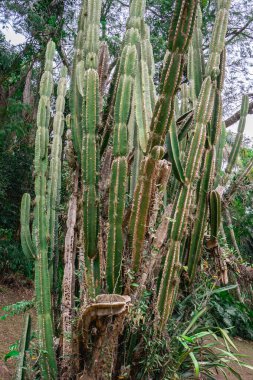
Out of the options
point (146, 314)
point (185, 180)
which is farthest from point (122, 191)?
point (146, 314)

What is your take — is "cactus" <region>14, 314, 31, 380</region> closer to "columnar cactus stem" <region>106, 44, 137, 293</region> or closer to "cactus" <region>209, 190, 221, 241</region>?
"columnar cactus stem" <region>106, 44, 137, 293</region>

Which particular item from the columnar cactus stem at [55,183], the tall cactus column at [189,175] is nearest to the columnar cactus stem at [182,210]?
the tall cactus column at [189,175]

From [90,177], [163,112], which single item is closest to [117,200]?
[90,177]

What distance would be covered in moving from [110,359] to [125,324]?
257 millimetres

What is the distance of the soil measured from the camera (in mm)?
4715

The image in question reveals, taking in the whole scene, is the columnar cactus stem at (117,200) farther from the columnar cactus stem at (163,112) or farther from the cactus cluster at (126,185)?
the columnar cactus stem at (163,112)

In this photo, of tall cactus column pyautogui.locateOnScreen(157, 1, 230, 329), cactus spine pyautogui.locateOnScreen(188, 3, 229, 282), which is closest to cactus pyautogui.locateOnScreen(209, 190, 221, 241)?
cactus spine pyautogui.locateOnScreen(188, 3, 229, 282)

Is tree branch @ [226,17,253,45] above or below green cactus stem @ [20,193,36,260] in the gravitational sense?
above

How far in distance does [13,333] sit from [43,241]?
335cm

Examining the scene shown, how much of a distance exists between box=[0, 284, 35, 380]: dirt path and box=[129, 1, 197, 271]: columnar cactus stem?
7.12 ft

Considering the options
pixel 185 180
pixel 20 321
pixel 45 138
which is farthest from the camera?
pixel 20 321

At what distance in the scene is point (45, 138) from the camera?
3.85 metres

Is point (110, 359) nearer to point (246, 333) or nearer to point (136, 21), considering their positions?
point (136, 21)

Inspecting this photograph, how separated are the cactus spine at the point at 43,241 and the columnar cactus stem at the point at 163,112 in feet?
2.70
